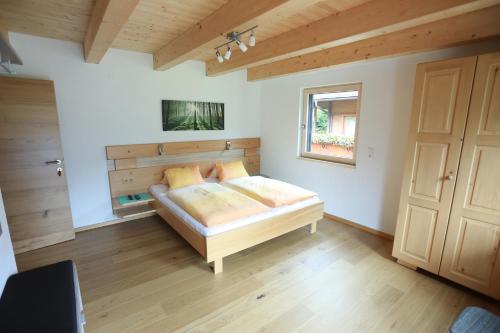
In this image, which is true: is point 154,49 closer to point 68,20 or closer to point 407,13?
point 68,20

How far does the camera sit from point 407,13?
1689 mm

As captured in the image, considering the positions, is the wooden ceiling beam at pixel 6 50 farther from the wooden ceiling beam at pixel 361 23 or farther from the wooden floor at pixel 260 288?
the wooden ceiling beam at pixel 361 23

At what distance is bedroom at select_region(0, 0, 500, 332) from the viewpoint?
190cm

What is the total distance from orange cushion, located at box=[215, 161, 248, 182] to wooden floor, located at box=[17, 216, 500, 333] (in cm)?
127

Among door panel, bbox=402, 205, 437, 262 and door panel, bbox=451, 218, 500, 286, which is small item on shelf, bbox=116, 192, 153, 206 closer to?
door panel, bbox=402, 205, 437, 262

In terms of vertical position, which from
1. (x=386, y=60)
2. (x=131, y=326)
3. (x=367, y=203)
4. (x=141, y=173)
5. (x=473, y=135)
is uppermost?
(x=386, y=60)

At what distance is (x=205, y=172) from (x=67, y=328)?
3010 millimetres

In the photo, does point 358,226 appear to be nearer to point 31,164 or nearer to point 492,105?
point 492,105

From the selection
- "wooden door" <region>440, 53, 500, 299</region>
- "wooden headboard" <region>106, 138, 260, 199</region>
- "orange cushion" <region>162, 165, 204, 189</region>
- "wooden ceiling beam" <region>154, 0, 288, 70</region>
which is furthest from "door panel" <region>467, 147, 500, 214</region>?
"wooden headboard" <region>106, 138, 260, 199</region>

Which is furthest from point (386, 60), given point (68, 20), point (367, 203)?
point (68, 20)

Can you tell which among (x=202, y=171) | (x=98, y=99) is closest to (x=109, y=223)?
(x=202, y=171)

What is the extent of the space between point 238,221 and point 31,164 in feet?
7.61

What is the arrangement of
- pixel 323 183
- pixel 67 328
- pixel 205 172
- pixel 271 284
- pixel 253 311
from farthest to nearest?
pixel 205 172 → pixel 323 183 → pixel 271 284 → pixel 253 311 → pixel 67 328

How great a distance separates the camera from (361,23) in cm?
189
